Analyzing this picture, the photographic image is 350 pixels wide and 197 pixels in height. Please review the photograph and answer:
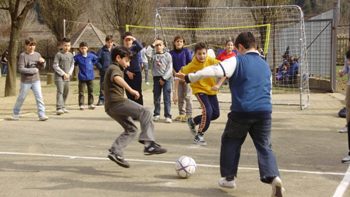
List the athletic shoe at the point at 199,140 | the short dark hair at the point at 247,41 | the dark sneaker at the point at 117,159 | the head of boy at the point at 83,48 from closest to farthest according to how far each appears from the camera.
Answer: the short dark hair at the point at 247,41 → the dark sneaker at the point at 117,159 → the athletic shoe at the point at 199,140 → the head of boy at the point at 83,48

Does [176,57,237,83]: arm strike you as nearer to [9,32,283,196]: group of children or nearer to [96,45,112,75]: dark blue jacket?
[9,32,283,196]: group of children

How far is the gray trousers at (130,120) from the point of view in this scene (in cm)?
708

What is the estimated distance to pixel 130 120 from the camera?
729 centimetres

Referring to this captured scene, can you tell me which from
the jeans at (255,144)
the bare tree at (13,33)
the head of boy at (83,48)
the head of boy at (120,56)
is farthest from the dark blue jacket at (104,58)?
the jeans at (255,144)

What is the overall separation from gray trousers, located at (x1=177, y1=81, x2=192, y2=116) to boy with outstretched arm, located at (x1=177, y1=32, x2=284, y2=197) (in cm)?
501

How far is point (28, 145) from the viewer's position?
8.91m

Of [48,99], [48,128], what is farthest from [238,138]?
[48,99]

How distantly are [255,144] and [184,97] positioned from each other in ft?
18.1

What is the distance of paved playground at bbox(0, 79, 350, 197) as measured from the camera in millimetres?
6207

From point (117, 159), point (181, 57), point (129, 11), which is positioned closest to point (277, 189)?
point (117, 159)

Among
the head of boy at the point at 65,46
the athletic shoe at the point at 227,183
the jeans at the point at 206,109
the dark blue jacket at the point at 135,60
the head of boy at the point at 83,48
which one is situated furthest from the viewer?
the head of boy at the point at 83,48

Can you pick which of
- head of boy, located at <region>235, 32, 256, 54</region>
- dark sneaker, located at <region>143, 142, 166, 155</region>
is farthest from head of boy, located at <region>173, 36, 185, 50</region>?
head of boy, located at <region>235, 32, 256, 54</region>

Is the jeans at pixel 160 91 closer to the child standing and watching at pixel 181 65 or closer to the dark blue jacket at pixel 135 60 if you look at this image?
the child standing and watching at pixel 181 65

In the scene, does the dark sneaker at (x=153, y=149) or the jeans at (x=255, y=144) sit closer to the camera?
the jeans at (x=255, y=144)
